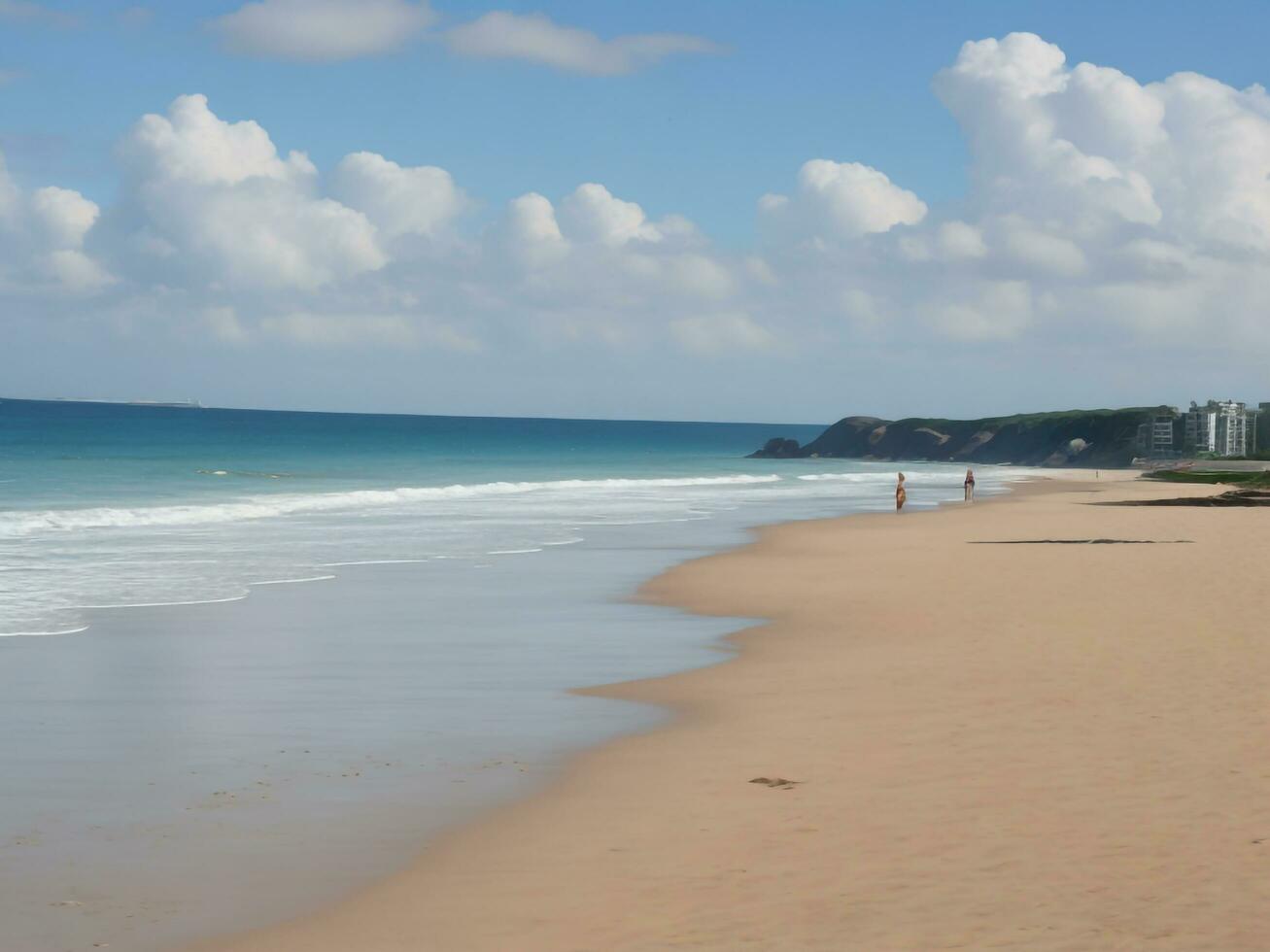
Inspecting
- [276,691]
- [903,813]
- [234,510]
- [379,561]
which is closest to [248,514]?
[234,510]

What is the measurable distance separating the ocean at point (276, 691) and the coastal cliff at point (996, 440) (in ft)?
310

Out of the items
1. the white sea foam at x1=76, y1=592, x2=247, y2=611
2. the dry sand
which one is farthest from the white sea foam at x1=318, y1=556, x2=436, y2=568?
the dry sand

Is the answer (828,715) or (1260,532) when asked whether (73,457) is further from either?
(828,715)

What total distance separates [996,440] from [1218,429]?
83.5ft

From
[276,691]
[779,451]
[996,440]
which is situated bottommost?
[276,691]

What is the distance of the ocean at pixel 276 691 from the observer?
7.19 meters

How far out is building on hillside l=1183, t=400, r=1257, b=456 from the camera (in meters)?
112

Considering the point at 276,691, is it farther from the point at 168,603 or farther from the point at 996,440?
the point at 996,440

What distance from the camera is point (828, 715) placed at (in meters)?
11.1

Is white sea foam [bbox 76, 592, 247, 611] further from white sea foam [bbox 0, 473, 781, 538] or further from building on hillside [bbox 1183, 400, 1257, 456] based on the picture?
building on hillside [bbox 1183, 400, 1257, 456]

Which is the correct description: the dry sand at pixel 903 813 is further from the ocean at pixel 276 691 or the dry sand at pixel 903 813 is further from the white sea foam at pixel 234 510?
the white sea foam at pixel 234 510

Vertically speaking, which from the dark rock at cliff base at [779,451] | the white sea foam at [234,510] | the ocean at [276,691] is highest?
the dark rock at cliff base at [779,451]

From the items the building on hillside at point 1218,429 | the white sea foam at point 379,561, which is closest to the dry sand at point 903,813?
the white sea foam at point 379,561

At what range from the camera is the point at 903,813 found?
8.06 m
